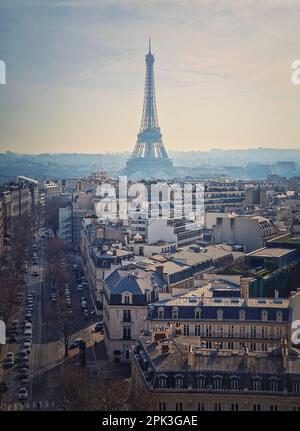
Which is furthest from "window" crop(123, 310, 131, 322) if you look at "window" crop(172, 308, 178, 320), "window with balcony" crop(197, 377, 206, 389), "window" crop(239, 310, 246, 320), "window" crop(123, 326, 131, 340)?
"window with balcony" crop(197, 377, 206, 389)

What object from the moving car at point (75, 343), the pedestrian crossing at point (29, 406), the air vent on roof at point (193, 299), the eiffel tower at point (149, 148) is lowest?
the pedestrian crossing at point (29, 406)

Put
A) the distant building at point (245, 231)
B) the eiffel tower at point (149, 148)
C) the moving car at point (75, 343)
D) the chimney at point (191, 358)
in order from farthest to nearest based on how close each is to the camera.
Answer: the eiffel tower at point (149, 148), the distant building at point (245, 231), the moving car at point (75, 343), the chimney at point (191, 358)

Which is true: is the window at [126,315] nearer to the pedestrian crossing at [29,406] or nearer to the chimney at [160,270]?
the chimney at [160,270]

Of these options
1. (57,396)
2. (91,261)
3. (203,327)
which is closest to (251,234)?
(91,261)

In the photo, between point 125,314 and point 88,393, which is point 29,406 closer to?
point 88,393

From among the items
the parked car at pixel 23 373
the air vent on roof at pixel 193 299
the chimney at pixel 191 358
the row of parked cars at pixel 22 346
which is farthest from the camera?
the air vent on roof at pixel 193 299

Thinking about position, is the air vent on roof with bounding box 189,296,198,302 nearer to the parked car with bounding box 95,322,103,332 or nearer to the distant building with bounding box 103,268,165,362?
the distant building with bounding box 103,268,165,362

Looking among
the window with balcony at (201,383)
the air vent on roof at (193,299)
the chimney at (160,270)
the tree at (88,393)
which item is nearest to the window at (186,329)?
the air vent on roof at (193,299)

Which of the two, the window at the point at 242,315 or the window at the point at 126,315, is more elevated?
the window at the point at 242,315

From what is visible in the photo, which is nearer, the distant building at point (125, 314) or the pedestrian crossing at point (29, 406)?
the pedestrian crossing at point (29, 406)
